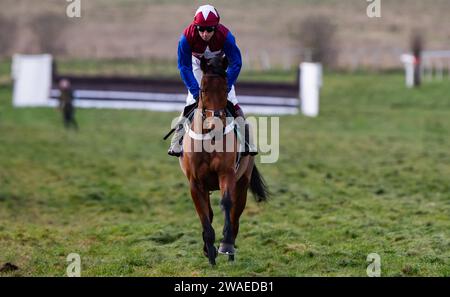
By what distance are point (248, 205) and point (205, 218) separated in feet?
17.7

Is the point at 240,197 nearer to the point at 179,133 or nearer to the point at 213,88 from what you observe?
the point at 179,133

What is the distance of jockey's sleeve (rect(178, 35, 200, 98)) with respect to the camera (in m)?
9.17

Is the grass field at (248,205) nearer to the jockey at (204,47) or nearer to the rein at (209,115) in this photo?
the rein at (209,115)

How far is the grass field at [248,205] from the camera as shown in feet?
31.5

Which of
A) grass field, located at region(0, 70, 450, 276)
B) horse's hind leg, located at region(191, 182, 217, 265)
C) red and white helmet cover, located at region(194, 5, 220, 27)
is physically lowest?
grass field, located at region(0, 70, 450, 276)

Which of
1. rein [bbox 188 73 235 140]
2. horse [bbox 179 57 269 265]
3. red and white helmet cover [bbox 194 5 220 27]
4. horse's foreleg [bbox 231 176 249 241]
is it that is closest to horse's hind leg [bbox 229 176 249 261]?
horse's foreleg [bbox 231 176 249 241]

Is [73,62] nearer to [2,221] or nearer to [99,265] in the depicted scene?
[2,221]

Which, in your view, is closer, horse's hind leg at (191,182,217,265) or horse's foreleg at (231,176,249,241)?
horse's hind leg at (191,182,217,265)

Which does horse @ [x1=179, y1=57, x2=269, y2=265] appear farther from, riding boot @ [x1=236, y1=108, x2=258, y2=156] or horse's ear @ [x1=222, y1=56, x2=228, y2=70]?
riding boot @ [x1=236, y1=108, x2=258, y2=156]

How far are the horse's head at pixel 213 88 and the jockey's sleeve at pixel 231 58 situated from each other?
13.8 inches

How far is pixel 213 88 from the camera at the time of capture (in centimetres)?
873

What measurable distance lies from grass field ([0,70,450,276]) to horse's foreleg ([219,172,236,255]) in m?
0.21

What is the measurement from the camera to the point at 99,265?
9547 mm
